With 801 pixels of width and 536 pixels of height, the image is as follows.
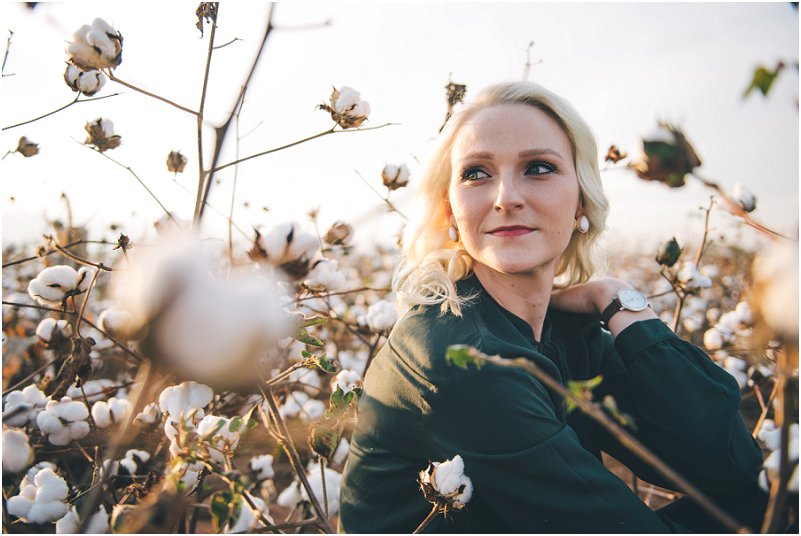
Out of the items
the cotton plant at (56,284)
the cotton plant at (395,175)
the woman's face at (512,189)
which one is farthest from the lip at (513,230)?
the cotton plant at (56,284)

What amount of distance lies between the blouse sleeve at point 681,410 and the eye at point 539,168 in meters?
0.53

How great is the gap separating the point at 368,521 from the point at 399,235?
1104 mm

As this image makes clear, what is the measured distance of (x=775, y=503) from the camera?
440 millimetres

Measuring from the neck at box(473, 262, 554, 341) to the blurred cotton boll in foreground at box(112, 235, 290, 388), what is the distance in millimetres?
826

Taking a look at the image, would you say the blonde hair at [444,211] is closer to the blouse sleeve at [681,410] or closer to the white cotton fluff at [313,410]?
the blouse sleeve at [681,410]

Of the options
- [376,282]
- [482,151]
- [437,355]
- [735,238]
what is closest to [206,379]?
[437,355]

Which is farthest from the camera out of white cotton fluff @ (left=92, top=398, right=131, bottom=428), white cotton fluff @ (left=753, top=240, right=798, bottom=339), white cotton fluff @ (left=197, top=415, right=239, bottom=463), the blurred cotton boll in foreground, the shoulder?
white cotton fluff @ (left=92, top=398, right=131, bottom=428)

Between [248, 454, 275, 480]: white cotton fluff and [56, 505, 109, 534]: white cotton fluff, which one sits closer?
[56, 505, 109, 534]: white cotton fluff

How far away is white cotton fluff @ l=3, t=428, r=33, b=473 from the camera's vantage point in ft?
2.65

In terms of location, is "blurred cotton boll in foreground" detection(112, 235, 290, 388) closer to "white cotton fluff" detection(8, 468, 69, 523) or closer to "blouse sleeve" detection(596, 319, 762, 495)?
"white cotton fluff" detection(8, 468, 69, 523)

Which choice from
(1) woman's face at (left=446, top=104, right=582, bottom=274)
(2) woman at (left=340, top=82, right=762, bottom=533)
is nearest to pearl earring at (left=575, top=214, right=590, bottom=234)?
(2) woman at (left=340, top=82, right=762, bottom=533)

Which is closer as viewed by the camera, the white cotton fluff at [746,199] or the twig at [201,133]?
the twig at [201,133]

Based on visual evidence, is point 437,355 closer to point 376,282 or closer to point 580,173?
point 580,173

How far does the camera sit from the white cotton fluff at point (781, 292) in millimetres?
417
